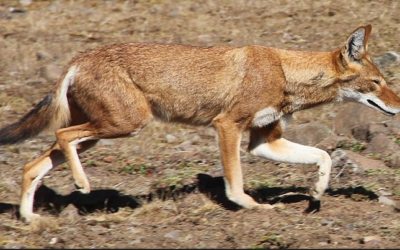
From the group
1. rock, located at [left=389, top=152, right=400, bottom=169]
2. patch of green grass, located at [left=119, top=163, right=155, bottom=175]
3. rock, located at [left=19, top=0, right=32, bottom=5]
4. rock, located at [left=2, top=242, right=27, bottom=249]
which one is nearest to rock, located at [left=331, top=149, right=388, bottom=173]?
rock, located at [left=389, top=152, right=400, bottom=169]

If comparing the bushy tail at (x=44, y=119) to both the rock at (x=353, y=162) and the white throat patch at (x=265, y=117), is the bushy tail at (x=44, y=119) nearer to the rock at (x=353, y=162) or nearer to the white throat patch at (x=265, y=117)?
the white throat patch at (x=265, y=117)

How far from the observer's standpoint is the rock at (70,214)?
688 centimetres

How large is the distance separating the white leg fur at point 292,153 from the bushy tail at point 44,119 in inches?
71.6

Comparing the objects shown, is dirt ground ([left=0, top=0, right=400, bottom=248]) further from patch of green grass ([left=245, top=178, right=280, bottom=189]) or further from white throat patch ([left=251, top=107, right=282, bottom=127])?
white throat patch ([left=251, top=107, right=282, bottom=127])

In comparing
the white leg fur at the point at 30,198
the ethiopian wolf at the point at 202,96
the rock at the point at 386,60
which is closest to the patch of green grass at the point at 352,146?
the ethiopian wolf at the point at 202,96

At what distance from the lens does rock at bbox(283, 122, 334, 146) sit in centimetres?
895

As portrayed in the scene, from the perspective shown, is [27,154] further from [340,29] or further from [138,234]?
[340,29]

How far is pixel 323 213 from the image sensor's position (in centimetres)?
705

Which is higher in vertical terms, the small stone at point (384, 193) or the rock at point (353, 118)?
the rock at point (353, 118)

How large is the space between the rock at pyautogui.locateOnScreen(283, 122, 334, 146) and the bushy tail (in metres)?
2.82

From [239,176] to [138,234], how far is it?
1193 millimetres

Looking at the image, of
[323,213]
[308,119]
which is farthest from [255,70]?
[308,119]

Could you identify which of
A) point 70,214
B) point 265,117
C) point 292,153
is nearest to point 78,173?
point 70,214

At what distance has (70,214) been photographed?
6.97 m
